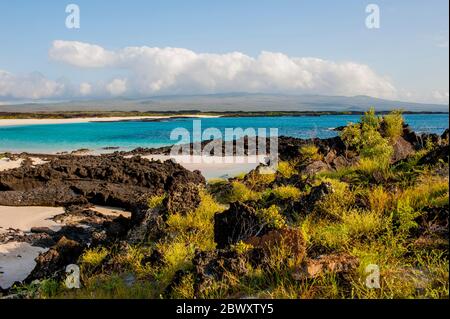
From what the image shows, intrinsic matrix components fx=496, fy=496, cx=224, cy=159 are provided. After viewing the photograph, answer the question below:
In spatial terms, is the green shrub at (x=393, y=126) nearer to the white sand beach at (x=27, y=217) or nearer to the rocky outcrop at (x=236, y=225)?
the rocky outcrop at (x=236, y=225)

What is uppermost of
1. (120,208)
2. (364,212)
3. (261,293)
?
(364,212)

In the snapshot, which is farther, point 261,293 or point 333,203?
point 333,203

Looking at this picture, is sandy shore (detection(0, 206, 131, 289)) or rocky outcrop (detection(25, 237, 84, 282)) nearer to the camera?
rocky outcrop (detection(25, 237, 84, 282))

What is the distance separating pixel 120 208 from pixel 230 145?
75.9ft

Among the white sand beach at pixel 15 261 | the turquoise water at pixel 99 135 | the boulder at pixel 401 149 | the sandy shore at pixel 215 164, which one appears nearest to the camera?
the white sand beach at pixel 15 261

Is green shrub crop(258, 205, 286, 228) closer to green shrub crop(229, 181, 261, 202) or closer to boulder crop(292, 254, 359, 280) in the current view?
boulder crop(292, 254, 359, 280)

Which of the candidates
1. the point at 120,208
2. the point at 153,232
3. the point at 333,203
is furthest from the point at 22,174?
the point at 333,203

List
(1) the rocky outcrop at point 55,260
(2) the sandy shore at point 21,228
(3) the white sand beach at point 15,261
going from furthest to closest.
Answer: (2) the sandy shore at point 21,228 → (3) the white sand beach at point 15,261 → (1) the rocky outcrop at point 55,260

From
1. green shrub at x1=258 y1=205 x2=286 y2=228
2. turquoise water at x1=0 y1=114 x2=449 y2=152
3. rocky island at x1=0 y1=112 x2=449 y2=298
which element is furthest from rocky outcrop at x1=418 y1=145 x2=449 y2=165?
turquoise water at x1=0 y1=114 x2=449 y2=152

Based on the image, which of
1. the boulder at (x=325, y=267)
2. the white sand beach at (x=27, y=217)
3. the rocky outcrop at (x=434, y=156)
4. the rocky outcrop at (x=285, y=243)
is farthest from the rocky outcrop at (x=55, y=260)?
the rocky outcrop at (x=434, y=156)

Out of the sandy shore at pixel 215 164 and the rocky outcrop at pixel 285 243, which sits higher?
the rocky outcrop at pixel 285 243

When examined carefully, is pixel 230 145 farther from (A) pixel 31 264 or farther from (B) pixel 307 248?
(B) pixel 307 248

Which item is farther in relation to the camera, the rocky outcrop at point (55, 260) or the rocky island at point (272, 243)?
the rocky outcrop at point (55, 260)

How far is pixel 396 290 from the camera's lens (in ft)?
19.1
